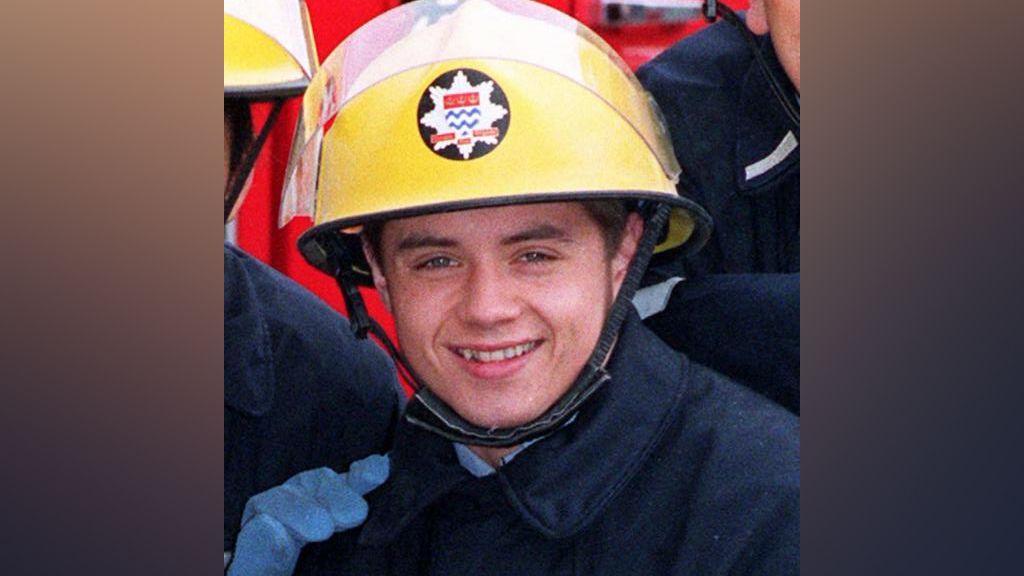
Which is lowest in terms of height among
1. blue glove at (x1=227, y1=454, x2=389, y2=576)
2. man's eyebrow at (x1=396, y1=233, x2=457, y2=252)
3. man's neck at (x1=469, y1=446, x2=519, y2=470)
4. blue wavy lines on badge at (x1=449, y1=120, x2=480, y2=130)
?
blue glove at (x1=227, y1=454, x2=389, y2=576)

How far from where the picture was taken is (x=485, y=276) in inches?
75.7

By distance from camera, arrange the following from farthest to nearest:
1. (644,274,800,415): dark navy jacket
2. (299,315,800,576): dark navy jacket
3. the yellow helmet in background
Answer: the yellow helmet in background, (644,274,800,415): dark navy jacket, (299,315,800,576): dark navy jacket

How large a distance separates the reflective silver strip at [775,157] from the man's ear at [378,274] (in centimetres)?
55

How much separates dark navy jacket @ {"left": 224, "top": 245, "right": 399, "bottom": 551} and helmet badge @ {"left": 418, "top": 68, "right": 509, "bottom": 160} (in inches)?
15.1

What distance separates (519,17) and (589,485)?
665 mm

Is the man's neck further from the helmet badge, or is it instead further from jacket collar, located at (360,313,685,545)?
the helmet badge

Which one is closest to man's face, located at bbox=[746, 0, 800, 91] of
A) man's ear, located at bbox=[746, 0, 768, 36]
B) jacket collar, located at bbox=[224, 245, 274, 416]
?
man's ear, located at bbox=[746, 0, 768, 36]

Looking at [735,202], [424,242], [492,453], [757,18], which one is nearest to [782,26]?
[757,18]

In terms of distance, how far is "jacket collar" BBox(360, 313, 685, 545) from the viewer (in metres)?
1.89

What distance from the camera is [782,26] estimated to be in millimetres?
2002

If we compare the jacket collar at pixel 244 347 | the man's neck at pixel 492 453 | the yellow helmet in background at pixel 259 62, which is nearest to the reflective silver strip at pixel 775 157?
the man's neck at pixel 492 453

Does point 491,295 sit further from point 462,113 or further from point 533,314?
point 462,113

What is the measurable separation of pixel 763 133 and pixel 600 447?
0.52 m

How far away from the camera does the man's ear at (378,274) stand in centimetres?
203
